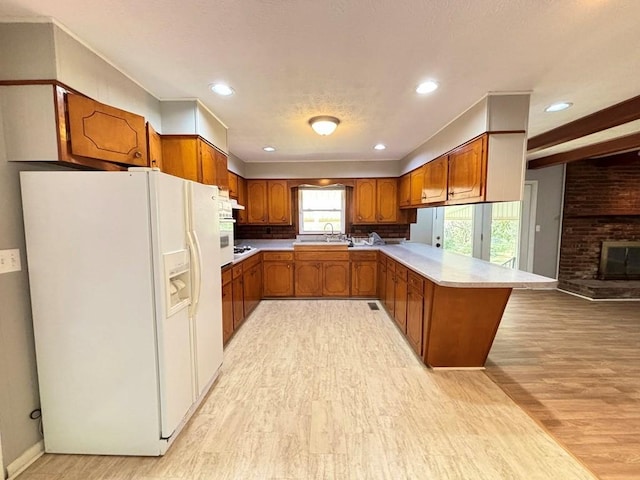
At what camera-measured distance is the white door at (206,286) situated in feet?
6.41

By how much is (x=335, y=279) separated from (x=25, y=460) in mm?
3702

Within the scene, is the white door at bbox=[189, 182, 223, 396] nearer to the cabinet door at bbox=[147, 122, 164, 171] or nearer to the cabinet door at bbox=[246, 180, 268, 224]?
the cabinet door at bbox=[147, 122, 164, 171]

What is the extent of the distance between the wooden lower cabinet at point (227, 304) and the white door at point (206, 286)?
53 cm

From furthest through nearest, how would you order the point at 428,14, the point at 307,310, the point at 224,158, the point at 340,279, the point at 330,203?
the point at 330,203 → the point at 340,279 → the point at 307,310 → the point at 224,158 → the point at 428,14

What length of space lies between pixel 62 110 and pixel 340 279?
385 centimetres

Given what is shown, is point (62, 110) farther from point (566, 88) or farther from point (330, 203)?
point (330, 203)

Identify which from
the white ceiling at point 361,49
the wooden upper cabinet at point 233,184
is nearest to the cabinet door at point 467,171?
the white ceiling at point 361,49

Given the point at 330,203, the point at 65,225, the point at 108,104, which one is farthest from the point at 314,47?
the point at 330,203

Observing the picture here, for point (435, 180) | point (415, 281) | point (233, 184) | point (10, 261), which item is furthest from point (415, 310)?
point (233, 184)

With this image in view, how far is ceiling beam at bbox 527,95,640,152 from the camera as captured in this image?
2.57 m

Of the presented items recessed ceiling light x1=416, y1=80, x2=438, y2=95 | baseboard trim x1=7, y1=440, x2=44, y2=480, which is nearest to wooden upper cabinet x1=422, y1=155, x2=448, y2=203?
recessed ceiling light x1=416, y1=80, x2=438, y2=95

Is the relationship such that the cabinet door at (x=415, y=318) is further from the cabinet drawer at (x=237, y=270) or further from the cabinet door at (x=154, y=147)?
the cabinet door at (x=154, y=147)

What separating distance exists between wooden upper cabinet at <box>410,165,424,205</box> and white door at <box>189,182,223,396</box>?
113 inches

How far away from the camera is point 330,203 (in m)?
5.37
